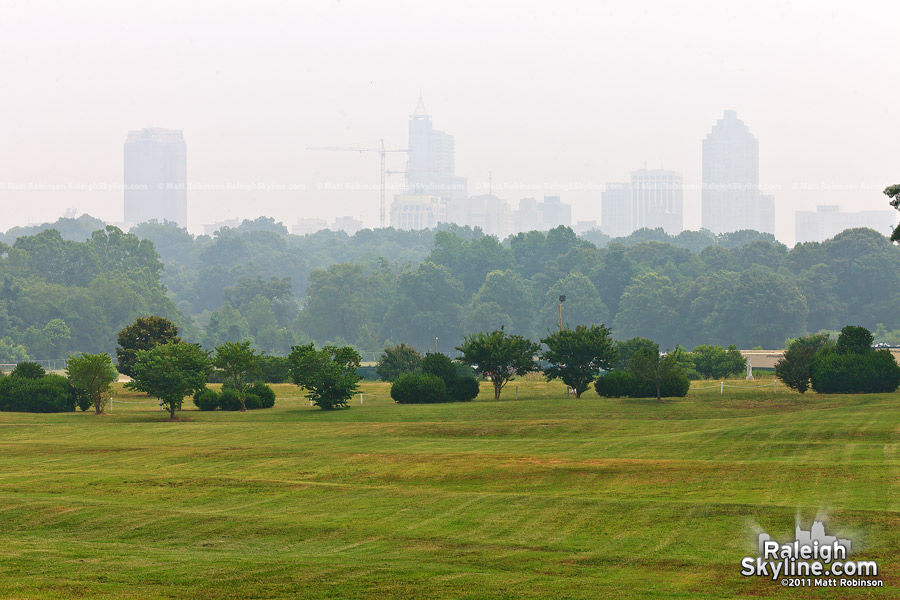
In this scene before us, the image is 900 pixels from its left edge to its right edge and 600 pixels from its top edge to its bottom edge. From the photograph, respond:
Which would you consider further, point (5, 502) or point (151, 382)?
point (151, 382)

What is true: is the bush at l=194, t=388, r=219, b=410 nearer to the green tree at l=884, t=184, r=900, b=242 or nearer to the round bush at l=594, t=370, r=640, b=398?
the round bush at l=594, t=370, r=640, b=398

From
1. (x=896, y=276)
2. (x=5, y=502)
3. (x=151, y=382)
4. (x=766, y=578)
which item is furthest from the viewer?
(x=896, y=276)

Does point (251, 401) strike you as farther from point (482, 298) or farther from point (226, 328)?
point (482, 298)

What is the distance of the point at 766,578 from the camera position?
639 inches

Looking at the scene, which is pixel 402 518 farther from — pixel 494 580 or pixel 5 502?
pixel 5 502

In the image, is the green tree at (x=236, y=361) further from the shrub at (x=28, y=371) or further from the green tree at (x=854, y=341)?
the green tree at (x=854, y=341)

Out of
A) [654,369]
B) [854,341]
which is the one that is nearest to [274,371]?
[654,369]

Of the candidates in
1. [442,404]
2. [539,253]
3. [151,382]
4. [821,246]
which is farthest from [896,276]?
[151,382]

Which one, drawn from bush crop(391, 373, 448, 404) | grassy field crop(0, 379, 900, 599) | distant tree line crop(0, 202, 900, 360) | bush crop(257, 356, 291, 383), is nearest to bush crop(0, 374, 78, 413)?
grassy field crop(0, 379, 900, 599)

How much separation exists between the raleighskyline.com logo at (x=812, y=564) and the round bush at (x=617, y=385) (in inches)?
1297

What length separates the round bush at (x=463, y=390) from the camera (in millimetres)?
53719

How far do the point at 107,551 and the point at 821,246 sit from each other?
16628 cm

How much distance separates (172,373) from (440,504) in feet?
91.5

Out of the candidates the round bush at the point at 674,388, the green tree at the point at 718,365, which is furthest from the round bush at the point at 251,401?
the green tree at the point at 718,365
